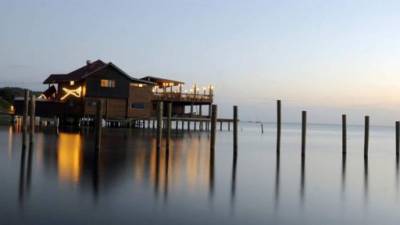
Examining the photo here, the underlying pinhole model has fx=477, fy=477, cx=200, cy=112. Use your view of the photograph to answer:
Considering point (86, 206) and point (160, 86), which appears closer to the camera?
point (86, 206)

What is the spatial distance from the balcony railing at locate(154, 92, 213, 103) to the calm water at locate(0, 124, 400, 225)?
102 ft

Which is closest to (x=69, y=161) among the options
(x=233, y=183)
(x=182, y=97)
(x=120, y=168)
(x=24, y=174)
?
(x=120, y=168)

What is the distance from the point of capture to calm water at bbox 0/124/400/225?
13.1 meters

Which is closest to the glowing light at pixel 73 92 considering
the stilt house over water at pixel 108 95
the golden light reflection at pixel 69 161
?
the stilt house over water at pixel 108 95

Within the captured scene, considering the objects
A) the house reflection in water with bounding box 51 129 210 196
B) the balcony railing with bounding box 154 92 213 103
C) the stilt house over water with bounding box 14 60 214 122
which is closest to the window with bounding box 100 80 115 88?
the stilt house over water with bounding box 14 60 214 122

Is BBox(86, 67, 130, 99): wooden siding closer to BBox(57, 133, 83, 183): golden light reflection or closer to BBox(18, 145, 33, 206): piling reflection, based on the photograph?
BBox(57, 133, 83, 183): golden light reflection

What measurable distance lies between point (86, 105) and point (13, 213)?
42.7 meters

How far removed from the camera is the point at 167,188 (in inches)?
685

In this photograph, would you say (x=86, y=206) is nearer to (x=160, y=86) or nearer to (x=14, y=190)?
(x=14, y=190)

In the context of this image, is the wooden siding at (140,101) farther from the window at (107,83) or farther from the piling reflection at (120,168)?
the piling reflection at (120,168)

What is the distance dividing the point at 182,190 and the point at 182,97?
42723mm

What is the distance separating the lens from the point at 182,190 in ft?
56.4

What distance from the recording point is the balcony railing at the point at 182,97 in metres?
59.5

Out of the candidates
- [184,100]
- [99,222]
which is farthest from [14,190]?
[184,100]
